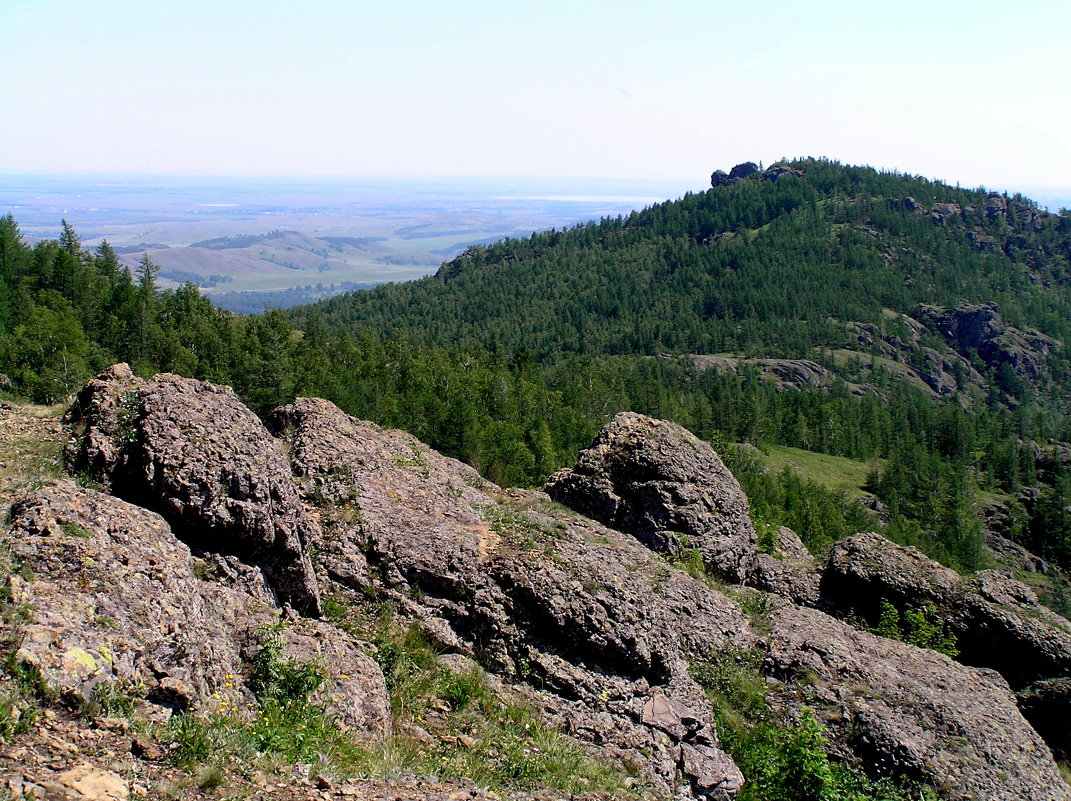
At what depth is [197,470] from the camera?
1248cm

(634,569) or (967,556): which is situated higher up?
(634,569)

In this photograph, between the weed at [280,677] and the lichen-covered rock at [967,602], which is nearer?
the weed at [280,677]

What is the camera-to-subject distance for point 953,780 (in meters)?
15.1

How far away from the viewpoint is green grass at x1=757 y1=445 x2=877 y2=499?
371 ft

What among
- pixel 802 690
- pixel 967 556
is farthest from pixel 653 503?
pixel 967 556

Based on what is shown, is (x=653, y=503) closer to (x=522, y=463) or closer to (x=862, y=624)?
(x=862, y=624)

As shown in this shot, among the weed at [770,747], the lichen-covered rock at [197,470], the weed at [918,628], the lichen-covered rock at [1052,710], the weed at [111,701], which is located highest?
the lichen-covered rock at [197,470]

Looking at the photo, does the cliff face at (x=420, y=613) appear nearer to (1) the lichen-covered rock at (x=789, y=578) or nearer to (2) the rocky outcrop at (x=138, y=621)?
(2) the rocky outcrop at (x=138, y=621)

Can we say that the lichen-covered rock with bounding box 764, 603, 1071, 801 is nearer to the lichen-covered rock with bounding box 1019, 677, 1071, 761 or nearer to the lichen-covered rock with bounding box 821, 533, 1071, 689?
the lichen-covered rock with bounding box 1019, 677, 1071, 761

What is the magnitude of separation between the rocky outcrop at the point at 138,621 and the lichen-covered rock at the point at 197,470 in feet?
2.72

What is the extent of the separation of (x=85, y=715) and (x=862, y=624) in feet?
75.2

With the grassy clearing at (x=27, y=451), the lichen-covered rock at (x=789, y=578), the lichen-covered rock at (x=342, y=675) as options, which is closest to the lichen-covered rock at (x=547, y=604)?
the lichen-covered rock at (x=342, y=675)

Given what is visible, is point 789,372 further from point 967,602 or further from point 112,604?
point 112,604

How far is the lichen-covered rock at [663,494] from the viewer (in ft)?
75.5
